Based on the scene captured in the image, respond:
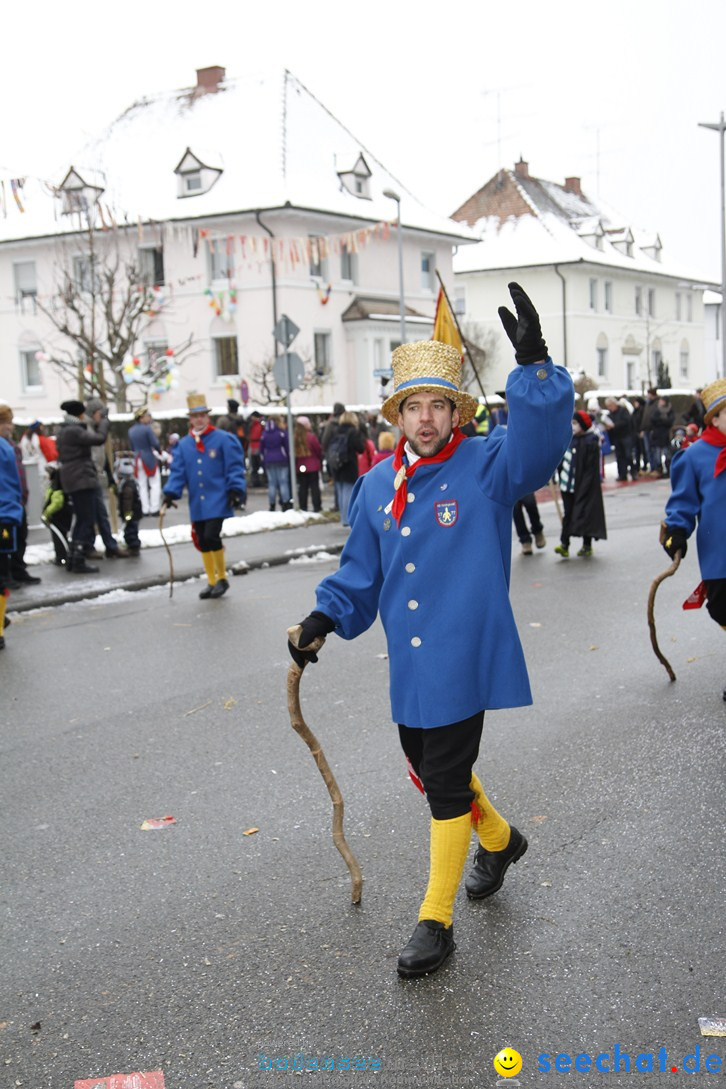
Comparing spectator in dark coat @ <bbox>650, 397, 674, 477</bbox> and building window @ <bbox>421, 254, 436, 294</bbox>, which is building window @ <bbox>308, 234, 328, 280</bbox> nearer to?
building window @ <bbox>421, 254, 436, 294</bbox>

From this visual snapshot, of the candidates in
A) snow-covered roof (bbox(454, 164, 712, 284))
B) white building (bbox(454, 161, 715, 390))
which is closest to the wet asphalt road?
white building (bbox(454, 161, 715, 390))

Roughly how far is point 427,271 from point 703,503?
136 ft

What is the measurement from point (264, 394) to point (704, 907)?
A: 115 ft

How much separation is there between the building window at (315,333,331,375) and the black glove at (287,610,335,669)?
37.4m

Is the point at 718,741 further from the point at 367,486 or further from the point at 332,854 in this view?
the point at 367,486

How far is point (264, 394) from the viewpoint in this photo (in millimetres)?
38438

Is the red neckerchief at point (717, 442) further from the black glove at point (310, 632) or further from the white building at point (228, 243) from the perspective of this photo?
the white building at point (228, 243)

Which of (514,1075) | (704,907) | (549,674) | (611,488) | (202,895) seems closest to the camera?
(514,1075)

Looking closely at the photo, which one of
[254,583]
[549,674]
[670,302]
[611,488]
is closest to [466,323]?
[670,302]

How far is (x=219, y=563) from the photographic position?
12.1 meters

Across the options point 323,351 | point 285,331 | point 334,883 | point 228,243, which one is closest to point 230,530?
point 285,331

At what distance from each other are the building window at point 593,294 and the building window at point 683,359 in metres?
10.7

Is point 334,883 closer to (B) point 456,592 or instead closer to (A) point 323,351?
(B) point 456,592

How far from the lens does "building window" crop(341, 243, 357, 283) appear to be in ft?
139
